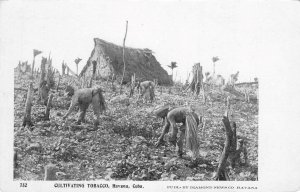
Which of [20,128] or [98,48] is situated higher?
[98,48]

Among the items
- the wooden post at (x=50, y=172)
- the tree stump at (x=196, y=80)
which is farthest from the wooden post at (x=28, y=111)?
the tree stump at (x=196, y=80)

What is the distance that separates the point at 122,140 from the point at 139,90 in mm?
767

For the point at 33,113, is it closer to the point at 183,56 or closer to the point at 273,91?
the point at 183,56

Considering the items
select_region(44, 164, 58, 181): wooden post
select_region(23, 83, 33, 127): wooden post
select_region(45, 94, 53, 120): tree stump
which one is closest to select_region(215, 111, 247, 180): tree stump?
select_region(44, 164, 58, 181): wooden post

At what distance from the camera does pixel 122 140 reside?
6.48m

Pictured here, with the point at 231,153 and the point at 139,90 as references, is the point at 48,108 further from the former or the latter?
the point at 231,153

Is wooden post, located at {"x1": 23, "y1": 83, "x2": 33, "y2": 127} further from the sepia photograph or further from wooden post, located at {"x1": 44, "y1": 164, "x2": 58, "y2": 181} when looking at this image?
wooden post, located at {"x1": 44, "y1": 164, "x2": 58, "y2": 181}

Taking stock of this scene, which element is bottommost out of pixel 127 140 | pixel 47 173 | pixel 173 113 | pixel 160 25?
pixel 47 173

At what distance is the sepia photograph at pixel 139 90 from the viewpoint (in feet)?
20.9

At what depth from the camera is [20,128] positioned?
21.1 ft

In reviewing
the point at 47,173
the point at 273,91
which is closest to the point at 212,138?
the point at 273,91

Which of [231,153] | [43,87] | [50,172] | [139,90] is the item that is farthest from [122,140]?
[231,153]

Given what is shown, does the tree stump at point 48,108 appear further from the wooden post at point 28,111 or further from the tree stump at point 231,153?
the tree stump at point 231,153

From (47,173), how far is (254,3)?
3.80 m
